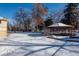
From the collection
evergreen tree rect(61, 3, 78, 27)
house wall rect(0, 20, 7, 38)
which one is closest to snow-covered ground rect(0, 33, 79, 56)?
house wall rect(0, 20, 7, 38)

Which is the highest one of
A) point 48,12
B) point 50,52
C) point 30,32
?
point 48,12

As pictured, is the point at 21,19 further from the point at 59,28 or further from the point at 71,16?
the point at 71,16

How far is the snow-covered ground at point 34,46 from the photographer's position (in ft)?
20.1

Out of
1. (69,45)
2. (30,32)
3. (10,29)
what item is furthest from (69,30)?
(10,29)

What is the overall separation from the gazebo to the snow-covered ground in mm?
183

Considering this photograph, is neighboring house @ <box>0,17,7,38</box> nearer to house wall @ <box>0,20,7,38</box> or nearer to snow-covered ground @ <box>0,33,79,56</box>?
house wall @ <box>0,20,7,38</box>

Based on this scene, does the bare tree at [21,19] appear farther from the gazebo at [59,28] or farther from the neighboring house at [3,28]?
the gazebo at [59,28]

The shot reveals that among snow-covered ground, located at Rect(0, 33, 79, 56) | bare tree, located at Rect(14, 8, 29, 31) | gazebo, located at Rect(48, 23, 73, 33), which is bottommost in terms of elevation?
snow-covered ground, located at Rect(0, 33, 79, 56)

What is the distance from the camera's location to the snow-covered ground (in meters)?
6.13

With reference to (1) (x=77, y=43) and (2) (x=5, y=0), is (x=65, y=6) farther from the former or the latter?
(2) (x=5, y=0)

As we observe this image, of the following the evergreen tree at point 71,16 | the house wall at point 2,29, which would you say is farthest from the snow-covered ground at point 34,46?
the evergreen tree at point 71,16

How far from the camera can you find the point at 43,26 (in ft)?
20.4

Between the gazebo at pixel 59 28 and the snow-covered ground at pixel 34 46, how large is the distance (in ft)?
0.60

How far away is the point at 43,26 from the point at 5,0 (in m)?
0.87
